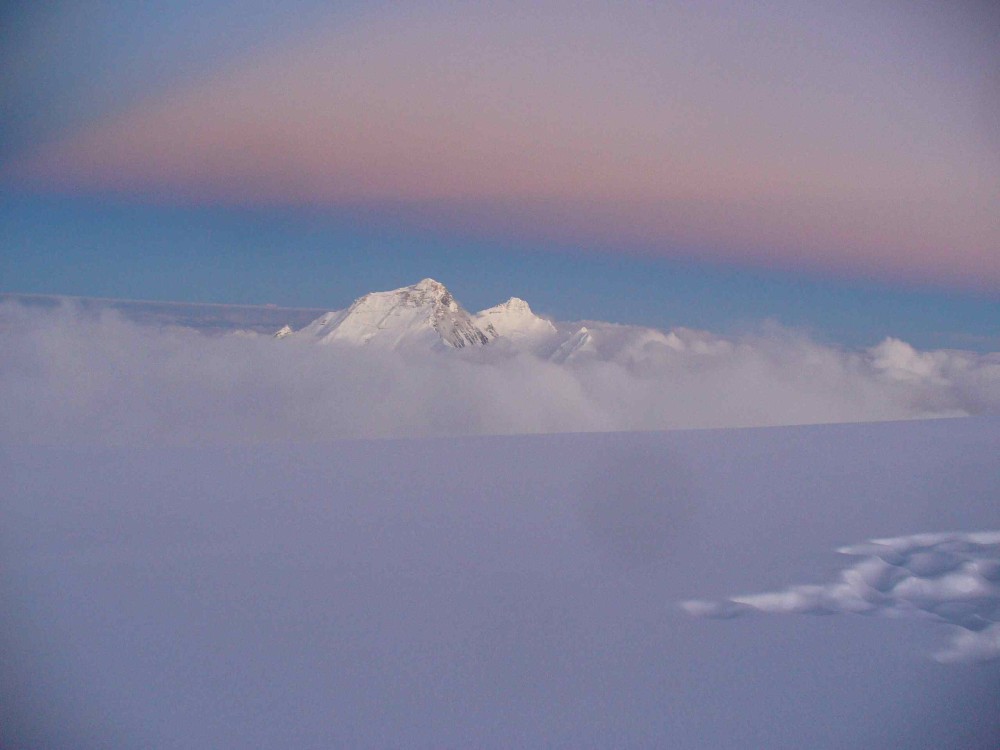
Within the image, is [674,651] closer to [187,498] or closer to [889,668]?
[889,668]

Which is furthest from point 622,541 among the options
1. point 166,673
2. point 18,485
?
point 18,485

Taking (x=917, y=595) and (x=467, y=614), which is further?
(x=917, y=595)

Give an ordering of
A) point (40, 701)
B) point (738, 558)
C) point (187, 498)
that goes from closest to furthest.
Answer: point (40, 701)
point (738, 558)
point (187, 498)

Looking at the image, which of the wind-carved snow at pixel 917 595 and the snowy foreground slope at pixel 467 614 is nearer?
the snowy foreground slope at pixel 467 614

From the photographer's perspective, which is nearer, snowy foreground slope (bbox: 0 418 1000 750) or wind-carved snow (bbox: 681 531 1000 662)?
snowy foreground slope (bbox: 0 418 1000 750)
